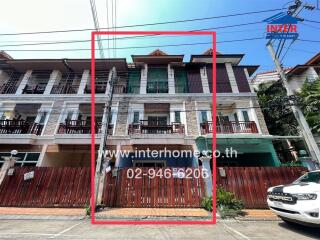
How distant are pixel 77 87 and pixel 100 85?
5.55ft

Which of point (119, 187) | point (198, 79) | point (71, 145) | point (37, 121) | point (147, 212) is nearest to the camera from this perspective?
point (147, 212)

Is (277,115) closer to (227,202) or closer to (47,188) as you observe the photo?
(227,202)

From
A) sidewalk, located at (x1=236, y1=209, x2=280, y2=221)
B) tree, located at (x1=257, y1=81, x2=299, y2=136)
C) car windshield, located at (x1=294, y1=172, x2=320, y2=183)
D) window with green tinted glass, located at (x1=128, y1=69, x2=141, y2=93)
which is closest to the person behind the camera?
car windshield, located at (x1=294, y1=172, x2=320, y2=183)

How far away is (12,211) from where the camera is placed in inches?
295

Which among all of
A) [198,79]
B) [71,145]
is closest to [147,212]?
[71,145]

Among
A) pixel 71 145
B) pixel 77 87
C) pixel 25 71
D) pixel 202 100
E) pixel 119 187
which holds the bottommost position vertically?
pixel 119 187

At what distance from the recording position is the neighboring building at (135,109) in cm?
1153

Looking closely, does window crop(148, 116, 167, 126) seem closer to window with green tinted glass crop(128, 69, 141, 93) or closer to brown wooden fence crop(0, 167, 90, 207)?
window with green tinted glass crop(128, 69, 141, 93)

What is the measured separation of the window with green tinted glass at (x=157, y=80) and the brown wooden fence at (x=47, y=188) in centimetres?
746

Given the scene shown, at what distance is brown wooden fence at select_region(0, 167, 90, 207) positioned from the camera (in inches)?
325

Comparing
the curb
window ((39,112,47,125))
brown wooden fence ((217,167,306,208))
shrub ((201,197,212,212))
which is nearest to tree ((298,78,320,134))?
brown wooden fence ((217,167,306,208))

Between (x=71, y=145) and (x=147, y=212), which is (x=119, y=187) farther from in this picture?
(x=71, y=145)

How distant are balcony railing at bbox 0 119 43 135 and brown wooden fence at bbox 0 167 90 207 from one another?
4.03m

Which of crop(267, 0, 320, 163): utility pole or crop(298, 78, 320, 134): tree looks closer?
crop(267, 0, 320, 163): utility pole
